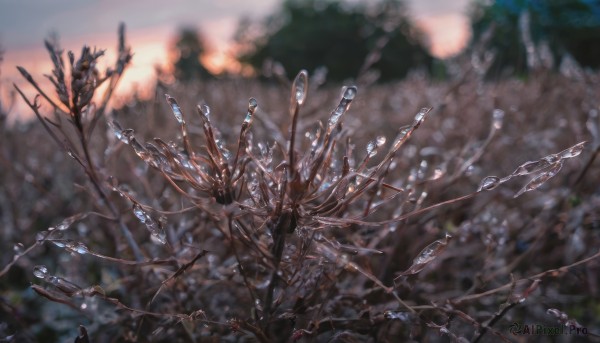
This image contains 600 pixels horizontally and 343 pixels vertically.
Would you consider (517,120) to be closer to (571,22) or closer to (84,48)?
(84,48)

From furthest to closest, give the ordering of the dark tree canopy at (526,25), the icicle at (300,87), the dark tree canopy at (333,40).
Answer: the dark tree canopy at (333,40) < the dark tree canopy at (526,25) < the icicle at (300,87)

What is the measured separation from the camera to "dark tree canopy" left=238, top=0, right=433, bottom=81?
33625 millimetres

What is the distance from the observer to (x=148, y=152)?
0.86 meters

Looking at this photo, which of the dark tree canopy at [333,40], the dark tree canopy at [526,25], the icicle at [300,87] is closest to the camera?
the icicle at [300,87]

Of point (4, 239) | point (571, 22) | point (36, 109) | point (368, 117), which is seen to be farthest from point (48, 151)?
point (571, 22)

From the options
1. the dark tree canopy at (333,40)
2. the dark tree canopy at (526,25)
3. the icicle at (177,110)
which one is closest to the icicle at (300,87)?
the icicle at (177,110)

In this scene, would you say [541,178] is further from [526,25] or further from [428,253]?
[526,25]

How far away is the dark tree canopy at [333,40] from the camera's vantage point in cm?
3362

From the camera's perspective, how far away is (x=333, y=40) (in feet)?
118

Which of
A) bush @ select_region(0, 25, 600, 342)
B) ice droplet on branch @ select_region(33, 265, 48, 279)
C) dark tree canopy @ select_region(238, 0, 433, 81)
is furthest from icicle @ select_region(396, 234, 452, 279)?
dark tree canopy @ select_region(238, 0, 433, 81)

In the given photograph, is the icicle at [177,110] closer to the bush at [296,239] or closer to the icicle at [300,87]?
the bush at [296,239]

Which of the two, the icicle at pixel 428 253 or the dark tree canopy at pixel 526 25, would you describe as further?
the dark tree canopy at pixel 526 25

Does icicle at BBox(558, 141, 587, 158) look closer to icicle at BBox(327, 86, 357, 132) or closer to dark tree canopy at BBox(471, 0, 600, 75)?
icicle at BBox(327, 86, 357, 132)

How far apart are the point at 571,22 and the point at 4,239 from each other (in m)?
7.57
